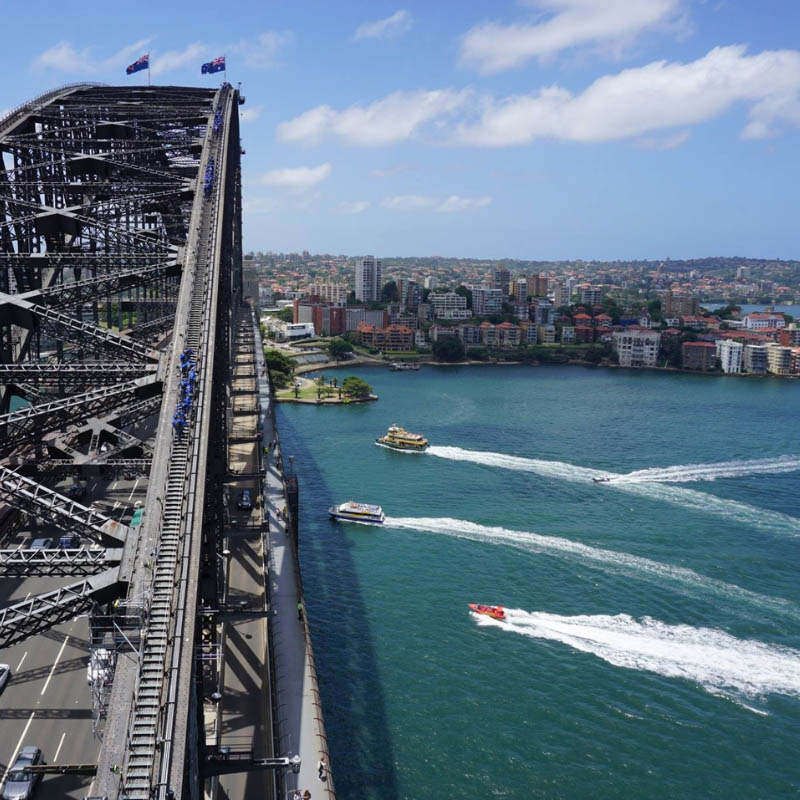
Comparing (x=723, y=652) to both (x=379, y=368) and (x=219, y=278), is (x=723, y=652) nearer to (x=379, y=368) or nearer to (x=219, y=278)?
(x=219, y=278)

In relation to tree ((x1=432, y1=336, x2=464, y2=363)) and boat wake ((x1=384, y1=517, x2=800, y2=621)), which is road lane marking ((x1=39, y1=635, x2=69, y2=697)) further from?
tree ((x1=432, y1=336, x2=464, y2=363))

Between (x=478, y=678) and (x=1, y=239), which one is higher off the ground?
(x=1, y=239)

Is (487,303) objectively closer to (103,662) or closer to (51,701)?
(51,701)

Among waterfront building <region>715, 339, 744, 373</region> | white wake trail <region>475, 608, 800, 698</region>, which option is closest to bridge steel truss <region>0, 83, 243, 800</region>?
white wake trail <region>475, 608, 800, 698</region>

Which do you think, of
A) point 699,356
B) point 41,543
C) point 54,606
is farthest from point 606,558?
point 699,356

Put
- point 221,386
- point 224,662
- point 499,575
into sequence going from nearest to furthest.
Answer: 1. point 221,386
2. point 224,662
3. point 499,575

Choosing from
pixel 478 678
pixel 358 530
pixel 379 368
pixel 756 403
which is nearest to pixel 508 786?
pixel 478 678
